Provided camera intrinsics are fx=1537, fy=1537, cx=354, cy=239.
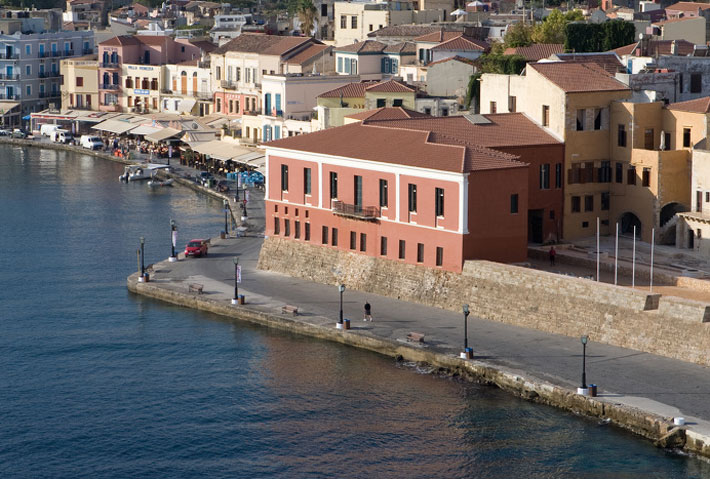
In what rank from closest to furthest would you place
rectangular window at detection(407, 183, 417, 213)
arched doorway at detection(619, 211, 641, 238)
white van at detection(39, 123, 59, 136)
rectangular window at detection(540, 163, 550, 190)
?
rectangular window at detection(407, 183, 417, 213) < rectangular window at detection(540, 163, 550, 190) < arched doorway at detection(619, 211, 641, 238) < white van at detection(39, 123, 59, 136)

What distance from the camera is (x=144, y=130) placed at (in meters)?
122

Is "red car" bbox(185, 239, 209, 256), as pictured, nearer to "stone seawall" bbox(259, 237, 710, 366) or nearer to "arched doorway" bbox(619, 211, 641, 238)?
"stone seawall" bbox(259, 237, 710, 366)

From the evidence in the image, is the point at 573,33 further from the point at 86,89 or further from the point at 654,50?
the point at 86,89

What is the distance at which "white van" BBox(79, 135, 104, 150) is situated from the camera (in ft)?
411

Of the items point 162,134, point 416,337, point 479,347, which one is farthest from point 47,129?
point 479,347

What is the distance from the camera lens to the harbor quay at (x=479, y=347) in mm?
49344

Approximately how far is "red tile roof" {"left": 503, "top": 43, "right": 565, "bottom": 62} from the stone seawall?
2686 centimetres

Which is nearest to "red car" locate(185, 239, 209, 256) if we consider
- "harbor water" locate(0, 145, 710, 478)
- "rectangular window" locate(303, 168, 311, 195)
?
"harbor water" locate(0, 145, 710, 478)

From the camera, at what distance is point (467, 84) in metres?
92.5

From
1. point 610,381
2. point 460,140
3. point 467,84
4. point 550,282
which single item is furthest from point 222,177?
point 610,381

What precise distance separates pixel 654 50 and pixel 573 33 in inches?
250

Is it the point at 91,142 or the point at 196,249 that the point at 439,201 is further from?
the point at 91,142

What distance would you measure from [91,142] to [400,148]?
6416 centimetres

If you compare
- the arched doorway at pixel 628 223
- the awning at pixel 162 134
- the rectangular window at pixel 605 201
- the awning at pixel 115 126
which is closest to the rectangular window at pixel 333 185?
the rectangular window at pixel 605 201
